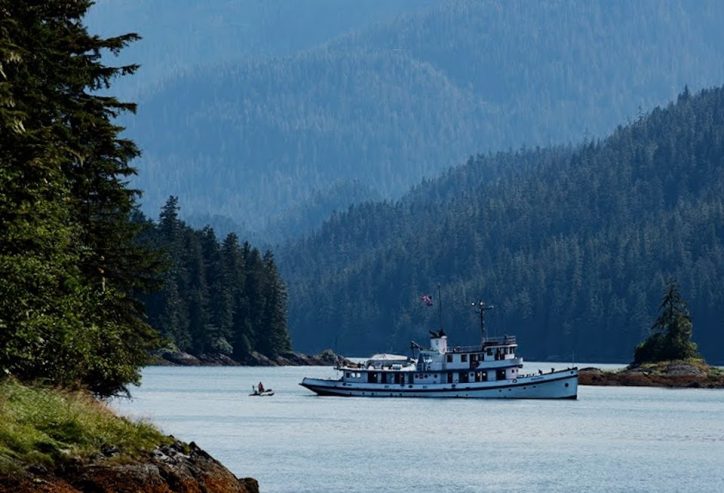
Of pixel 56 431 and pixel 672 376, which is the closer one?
pixel 56 431

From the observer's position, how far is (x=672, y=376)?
163625mm

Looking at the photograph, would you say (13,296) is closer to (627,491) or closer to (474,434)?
(627,491)

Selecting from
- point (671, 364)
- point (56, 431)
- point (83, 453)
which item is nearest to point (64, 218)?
point (56, 431)

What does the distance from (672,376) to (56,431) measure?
139 metres

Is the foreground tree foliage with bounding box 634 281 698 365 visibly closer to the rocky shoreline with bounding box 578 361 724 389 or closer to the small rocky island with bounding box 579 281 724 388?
the small rocky island with bounding box 579 281 724 388

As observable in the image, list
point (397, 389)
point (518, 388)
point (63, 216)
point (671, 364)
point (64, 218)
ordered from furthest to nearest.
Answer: point (671, 364), point (397, 389), point (518, 388), point (64, 218), point (63, 216)

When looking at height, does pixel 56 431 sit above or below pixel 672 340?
below

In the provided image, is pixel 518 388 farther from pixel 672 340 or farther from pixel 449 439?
pixel 449 439

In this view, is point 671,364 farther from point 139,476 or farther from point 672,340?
point 139,476

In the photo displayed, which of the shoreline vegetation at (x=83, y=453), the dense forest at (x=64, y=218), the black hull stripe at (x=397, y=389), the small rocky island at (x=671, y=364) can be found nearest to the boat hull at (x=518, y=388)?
the black hull stripe at (x=397, y=389)

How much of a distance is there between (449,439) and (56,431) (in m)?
53.4

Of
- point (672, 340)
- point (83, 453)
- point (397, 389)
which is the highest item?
point (672, 340)

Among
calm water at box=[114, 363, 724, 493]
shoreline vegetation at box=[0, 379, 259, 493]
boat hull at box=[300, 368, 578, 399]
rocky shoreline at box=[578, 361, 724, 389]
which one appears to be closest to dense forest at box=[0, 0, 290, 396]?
shoreline vegetation at box=[0, 379, 259, 493]

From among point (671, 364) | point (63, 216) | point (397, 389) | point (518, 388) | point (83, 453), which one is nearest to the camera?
point (83, 453)
